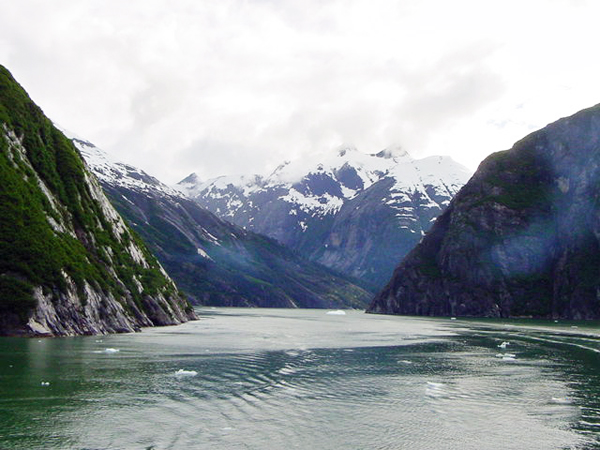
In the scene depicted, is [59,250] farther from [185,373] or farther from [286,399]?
[286,399]

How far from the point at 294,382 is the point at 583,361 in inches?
1911

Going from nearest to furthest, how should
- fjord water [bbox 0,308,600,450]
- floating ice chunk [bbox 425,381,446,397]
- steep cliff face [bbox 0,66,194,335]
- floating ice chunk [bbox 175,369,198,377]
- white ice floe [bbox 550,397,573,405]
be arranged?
1. fjord water [bbox 0,308,600,450]
2. white ice floe [bbox 550,397,573,405]
3. floating ice chunk [bbox 425,381,446,397]
4. floating ice chunk [bbox 175,369,198,377]
5. steep cliff face [bbox 0,66,194,335]

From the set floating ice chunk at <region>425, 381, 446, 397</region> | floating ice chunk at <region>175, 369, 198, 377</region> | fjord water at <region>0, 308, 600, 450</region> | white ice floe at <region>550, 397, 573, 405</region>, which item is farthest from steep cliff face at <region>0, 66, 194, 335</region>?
white ice floe at <region>550, 397, 573, 405</region>

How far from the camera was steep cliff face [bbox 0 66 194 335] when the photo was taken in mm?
99938

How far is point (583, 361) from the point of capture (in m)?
85.1

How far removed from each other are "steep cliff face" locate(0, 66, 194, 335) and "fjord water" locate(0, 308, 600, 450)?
11720mm

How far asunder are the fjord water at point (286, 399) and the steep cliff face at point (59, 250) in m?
11.7

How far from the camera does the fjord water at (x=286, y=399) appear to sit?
3894 centimetres

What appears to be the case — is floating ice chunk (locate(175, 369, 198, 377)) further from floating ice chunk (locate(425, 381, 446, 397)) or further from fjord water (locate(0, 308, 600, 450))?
floating ice chunk (locate(425, 381, 446, 397))

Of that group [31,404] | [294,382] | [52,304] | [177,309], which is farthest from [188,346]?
[177,309]

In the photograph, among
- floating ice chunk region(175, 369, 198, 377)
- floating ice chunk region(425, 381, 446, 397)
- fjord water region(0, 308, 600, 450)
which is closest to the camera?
fjord water region(0, 308, 600, 450)

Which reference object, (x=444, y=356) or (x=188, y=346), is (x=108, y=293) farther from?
(x=444, y=356)

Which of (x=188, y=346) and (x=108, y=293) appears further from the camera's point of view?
A: (x=108, y=293)

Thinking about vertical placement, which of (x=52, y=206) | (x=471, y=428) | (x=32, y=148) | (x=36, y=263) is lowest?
(x=471, y=428)
